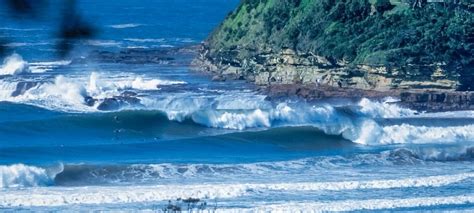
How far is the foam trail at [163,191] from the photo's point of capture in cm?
2012

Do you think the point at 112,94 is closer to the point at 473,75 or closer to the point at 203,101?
the point at 203,101

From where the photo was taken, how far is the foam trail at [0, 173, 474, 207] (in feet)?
66.0

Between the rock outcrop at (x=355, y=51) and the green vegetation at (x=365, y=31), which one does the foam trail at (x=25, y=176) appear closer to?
the rock outcrop at (x=355, y=51)

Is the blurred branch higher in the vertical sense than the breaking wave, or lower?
lower

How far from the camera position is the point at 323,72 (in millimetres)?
34688

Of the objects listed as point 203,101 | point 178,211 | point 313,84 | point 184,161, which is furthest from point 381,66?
point 178,211

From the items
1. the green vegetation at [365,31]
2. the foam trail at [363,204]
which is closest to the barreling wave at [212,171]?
the foam trail at [363,204]

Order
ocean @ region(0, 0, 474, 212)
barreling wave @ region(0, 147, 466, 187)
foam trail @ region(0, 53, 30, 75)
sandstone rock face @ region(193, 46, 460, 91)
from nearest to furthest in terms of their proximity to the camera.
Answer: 1. ocean @ region(0, 0, 474, 212)
2. barreling wave @ region(0, 147, 466, 187)
3. sandstone rock face @ region(193, 46, 460, 91)
4. foam trail @ region(0, 53, 30, 75)

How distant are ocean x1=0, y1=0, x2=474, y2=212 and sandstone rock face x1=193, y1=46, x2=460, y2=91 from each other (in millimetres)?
621

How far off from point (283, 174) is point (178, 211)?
7.85 meters

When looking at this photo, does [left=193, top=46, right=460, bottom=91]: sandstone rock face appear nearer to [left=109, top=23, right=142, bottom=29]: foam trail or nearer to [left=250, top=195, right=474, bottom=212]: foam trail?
[left=250, top=195, right=474, bottom=212]: foam trail

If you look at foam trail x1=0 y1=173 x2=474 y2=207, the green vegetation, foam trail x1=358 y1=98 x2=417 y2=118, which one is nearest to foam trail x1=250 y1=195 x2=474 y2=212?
foam trail x1=0 y1=173 x2=474 y2=207

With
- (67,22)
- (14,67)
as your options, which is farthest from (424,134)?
(67,22)

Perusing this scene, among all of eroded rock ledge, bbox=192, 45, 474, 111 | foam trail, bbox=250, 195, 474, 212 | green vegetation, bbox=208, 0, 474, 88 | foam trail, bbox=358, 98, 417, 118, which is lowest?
foam trail, bbox=250, 195, 474, 212
